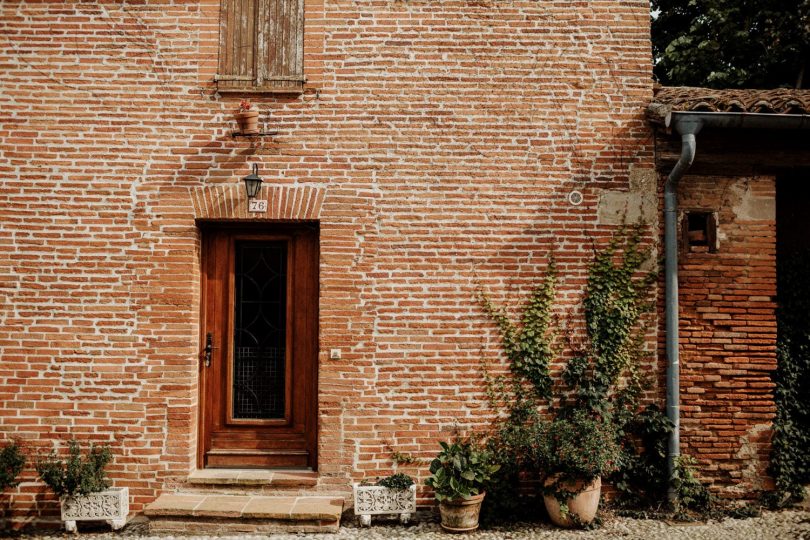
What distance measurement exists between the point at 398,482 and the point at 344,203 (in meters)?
2.62

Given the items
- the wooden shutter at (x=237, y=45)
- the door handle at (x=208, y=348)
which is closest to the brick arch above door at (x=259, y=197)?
the wooden shutter at (x=237, y=45)

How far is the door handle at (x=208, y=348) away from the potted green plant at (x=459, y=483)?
2.38m

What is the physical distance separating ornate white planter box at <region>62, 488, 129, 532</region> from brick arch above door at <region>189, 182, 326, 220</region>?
2633 mm

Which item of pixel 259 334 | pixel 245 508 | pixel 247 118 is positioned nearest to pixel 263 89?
pixel 247 118

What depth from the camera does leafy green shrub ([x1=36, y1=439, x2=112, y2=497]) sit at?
517cm

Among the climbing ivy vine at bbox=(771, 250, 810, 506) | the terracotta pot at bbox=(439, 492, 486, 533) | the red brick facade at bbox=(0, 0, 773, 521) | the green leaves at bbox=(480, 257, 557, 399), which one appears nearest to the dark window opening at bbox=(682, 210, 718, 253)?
the red brick facade at bbox=(0, 0, 773, 521)

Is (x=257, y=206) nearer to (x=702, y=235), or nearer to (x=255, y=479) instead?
(x=255, y=479)

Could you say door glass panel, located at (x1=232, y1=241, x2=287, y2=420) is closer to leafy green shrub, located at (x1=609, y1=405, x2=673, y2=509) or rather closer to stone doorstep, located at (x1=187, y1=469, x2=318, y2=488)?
stone doorstep, located at (x1=187, y1=469, x2=318, y2=488)

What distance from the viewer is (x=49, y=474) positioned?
5.16 meters

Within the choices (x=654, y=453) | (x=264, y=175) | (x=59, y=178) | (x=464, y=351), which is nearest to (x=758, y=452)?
(x=654, y=453)

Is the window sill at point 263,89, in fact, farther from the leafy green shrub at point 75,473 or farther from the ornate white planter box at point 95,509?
the ornate white planter box at point 95,509

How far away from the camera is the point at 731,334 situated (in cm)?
578

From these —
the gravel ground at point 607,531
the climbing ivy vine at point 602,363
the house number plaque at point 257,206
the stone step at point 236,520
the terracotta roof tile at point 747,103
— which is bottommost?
the gravel ground at point 607,531

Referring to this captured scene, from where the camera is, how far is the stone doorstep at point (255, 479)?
5473 mm
